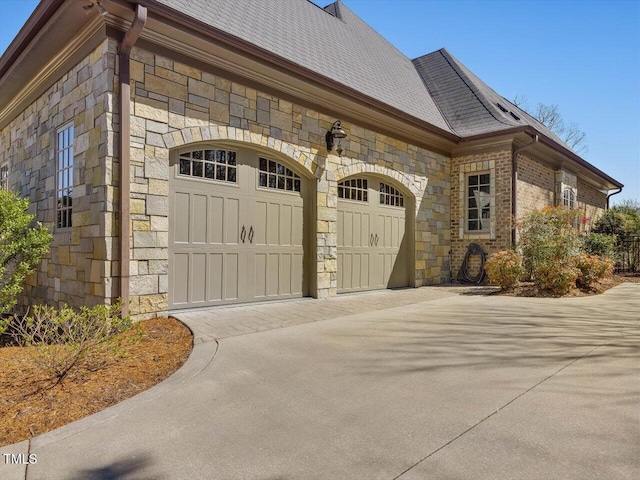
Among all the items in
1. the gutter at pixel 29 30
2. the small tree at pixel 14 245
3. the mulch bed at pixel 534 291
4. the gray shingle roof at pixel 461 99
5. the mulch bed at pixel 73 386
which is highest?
the gray shingle roof at pixel 461 99

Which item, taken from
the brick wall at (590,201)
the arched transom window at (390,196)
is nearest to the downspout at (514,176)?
the arched transom window at (390,196)

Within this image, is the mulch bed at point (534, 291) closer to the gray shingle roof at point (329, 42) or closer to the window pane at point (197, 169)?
the gray shingle roof at point (329, 42)

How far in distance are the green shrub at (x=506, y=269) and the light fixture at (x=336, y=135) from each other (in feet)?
13.1

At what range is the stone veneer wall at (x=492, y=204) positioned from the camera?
9523 mm

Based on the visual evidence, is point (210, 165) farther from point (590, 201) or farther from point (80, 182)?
point (590, 201)

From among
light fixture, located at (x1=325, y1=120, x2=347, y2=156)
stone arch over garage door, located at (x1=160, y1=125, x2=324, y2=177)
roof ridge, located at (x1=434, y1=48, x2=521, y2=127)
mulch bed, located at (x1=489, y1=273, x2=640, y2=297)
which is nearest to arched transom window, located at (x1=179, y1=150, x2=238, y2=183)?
stone arch over garage door, located at (x1=160, y1=125, x2=324, y2=177)

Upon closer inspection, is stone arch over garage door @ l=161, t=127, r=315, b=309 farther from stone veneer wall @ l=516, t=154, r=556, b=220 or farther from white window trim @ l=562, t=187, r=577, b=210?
white window trim @ l=562, t=187, r=577, b=210

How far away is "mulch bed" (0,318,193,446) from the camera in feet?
8.14

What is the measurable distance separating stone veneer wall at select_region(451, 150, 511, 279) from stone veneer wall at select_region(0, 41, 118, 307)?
8160 millimetres

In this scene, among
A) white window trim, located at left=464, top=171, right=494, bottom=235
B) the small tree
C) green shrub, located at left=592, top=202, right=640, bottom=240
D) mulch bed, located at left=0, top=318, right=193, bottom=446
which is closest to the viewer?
mulch bed, located at left=0, top=318, right=193, bottom=446

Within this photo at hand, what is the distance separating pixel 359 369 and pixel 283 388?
72cm

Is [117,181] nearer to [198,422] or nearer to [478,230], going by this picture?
[198,422]

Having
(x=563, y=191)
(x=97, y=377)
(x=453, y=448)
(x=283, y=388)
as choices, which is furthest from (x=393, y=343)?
(x=563, y=191)

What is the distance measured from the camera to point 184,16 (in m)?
4.94
